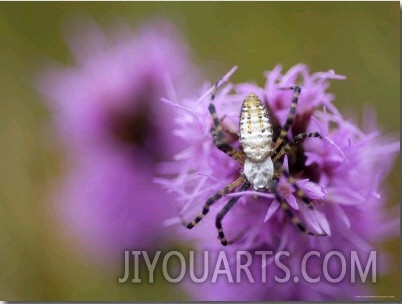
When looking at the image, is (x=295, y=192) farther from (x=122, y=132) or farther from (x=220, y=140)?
(x=122, y=132)

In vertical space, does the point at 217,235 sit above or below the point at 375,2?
below

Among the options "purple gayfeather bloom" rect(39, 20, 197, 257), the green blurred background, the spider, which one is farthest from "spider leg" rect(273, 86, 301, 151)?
the green blurred background

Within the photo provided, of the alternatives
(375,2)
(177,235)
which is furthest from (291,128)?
(375,2)

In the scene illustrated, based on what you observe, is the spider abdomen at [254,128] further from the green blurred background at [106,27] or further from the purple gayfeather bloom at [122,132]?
the green blurred background at [106,27]

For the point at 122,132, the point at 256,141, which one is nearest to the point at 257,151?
the point at 256,141

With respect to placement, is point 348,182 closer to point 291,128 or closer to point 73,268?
point 291,128

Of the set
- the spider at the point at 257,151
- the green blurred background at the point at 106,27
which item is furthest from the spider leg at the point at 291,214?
the green blurred background at the point at 106,27

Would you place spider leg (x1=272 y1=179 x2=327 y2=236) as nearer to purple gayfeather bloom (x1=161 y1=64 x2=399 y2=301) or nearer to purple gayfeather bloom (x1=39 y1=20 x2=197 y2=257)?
purple gayfeather bloom (x1=161 y1=64 x2=399 y2=301)
